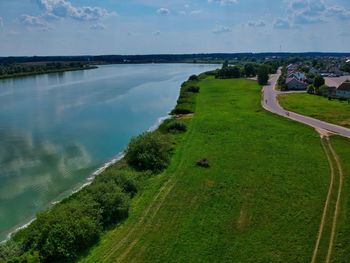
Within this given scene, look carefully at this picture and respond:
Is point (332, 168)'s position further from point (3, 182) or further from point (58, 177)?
point (3, 182)

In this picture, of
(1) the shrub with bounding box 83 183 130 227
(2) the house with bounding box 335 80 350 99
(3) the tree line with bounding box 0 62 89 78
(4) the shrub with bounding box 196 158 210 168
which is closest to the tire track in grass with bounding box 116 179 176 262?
(1) the shrub with bounding box 83 183 130 227

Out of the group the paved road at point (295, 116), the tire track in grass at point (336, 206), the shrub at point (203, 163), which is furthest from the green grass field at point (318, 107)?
the shrub at point (203, 163)

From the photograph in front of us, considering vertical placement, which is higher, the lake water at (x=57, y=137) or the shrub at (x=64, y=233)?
the shrub at (x=64, y=233)

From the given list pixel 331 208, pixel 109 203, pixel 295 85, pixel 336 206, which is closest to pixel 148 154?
pixel 109 203

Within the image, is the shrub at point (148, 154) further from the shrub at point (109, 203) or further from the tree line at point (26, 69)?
the tree line at point (26, 69)

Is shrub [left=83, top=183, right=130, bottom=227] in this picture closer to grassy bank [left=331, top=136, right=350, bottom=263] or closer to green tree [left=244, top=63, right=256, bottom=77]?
grassy bank [left=331, top=136, right=350, bottom=263]

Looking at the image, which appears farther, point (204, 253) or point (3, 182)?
point (3, 182)

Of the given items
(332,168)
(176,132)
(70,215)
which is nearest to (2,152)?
(176,132)
